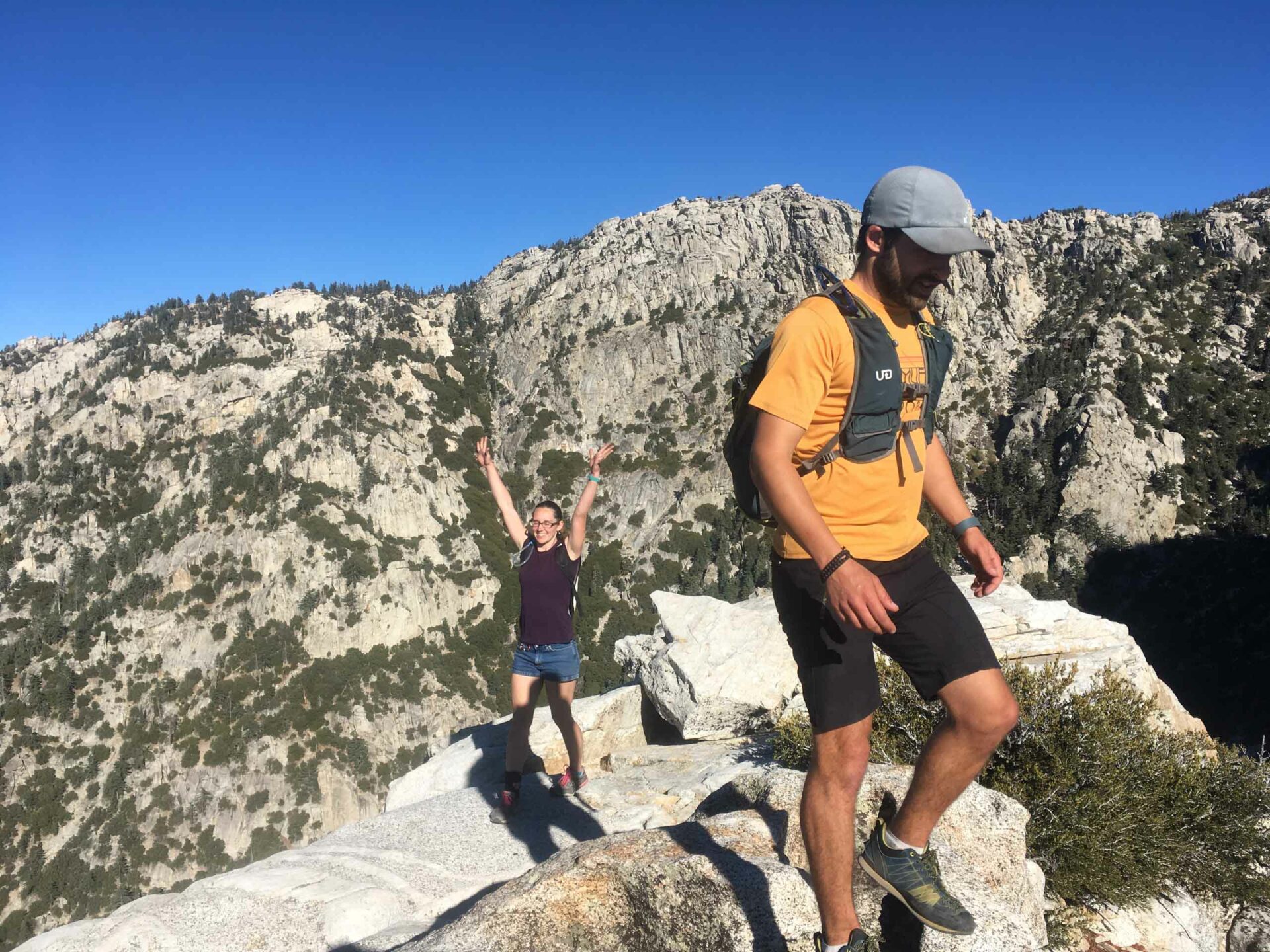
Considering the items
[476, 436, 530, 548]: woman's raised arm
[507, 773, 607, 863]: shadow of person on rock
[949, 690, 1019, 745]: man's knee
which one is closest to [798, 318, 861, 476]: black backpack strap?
[949, 690, 1019, 745]: man's knee

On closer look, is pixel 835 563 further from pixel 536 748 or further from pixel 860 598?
pixel 536 748

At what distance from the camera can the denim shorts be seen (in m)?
6.67

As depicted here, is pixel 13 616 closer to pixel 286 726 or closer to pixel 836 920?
pixel 286 726

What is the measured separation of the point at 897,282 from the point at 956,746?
181 cm

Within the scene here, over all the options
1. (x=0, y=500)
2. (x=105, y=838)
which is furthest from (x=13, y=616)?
(x=105, y=838)

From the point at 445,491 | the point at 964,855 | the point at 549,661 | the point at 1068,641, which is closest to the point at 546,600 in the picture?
the point at 549,661

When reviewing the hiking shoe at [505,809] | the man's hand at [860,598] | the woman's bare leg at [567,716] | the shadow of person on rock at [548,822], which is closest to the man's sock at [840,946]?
the man's hand at [860,598]

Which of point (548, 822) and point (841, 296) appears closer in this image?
point (841, 296)

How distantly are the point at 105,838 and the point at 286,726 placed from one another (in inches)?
737

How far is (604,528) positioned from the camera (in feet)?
350

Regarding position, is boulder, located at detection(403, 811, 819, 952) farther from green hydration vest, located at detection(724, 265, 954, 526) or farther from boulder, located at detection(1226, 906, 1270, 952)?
boulder, located at detection(1226, 906, 1270, 952)

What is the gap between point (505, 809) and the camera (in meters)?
6.76

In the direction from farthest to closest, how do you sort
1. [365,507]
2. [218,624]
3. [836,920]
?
1. [365,507]
2. [218,624]
3. [836,920]

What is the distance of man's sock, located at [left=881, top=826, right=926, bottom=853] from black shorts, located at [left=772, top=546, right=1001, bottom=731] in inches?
23.7
